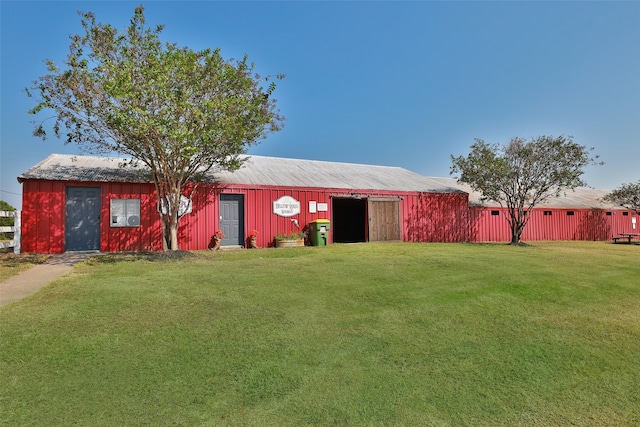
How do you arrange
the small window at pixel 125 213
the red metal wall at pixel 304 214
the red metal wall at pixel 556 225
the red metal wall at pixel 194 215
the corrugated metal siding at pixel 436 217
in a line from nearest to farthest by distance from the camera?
the red metal wall at pixel 194 215 < the small window at pixel 125 213 < the red metal wall at pixel 304 214 < the corrugated metal siding at pixel 436 217 < the red metal wall at pixel 556 225

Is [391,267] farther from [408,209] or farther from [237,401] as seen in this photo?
[408,209]

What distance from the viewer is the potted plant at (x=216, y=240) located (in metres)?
13.5

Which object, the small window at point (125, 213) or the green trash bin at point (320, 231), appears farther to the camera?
the green trash bin at point (320, 231)

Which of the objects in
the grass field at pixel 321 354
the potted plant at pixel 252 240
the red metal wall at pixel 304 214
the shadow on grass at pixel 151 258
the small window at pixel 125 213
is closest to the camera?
the grass field at pixel 321 354

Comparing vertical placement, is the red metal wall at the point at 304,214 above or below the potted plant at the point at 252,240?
above

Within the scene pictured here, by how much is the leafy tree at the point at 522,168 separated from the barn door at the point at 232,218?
41.1 ft

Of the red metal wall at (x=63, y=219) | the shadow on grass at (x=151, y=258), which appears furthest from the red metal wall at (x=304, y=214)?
the shadow on grass at (x=151, y=258)

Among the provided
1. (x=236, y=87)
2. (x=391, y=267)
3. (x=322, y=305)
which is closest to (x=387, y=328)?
(x=322, y=305)

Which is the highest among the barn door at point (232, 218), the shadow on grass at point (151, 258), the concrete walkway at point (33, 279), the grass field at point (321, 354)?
the barn door at point (232, 218)

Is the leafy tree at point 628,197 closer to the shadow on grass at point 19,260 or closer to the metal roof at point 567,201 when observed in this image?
the metal roof at point 567,201

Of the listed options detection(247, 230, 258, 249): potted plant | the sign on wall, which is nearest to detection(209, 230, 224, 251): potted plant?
detection(247, 230, 258, 249): potted plant

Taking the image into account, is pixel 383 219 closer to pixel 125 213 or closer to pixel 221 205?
pixel 221 205

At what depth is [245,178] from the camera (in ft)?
51.0

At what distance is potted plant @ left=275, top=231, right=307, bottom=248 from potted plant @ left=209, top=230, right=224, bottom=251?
236 cm
